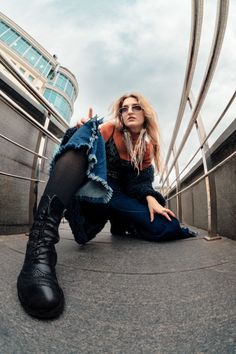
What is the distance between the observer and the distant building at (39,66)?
2067cm

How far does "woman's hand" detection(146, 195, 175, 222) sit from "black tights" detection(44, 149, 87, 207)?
44 cm

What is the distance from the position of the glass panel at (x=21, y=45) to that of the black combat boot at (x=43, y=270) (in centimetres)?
2545

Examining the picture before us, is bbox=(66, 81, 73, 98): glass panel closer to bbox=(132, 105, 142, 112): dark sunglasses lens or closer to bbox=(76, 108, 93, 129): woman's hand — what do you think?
bbox=(132, 105, 142, 112): dark sunglasses lens

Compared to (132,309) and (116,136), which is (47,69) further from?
(132,309)

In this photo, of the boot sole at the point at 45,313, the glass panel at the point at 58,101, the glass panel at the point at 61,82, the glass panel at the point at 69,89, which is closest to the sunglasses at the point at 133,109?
the boot sole at the point at 45,313

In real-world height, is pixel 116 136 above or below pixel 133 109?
below

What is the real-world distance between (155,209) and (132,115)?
0.54 m

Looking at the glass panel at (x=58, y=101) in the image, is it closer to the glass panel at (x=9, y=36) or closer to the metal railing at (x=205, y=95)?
the glass panel at (x=9, y=36)

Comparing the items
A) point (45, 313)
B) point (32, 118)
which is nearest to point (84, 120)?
point (32, 118)

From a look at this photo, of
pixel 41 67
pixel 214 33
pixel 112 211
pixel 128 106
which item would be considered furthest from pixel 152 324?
pixel 41 67

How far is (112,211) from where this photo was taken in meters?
1.17

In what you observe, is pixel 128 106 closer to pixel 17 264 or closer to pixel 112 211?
pixel 112 211

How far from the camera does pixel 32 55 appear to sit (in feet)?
74.3

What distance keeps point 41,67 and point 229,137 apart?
1047 inches
